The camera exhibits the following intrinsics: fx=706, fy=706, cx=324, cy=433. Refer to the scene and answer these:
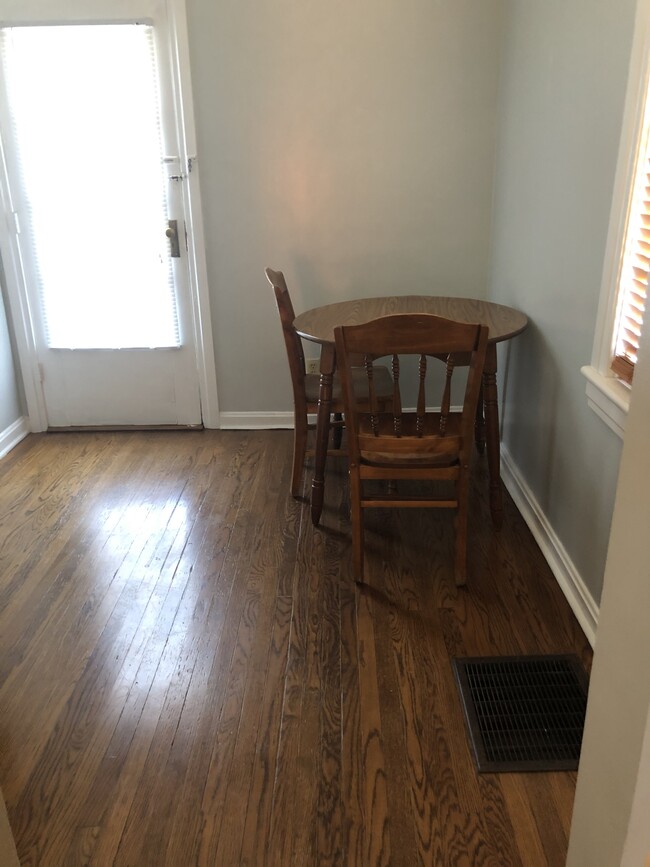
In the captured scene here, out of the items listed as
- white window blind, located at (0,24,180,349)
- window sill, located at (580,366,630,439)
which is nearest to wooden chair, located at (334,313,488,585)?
window sill, located at (580,366,630,439)

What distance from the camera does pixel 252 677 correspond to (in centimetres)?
194

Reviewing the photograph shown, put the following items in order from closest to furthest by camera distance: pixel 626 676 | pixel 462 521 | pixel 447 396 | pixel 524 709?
pixel 626 676 → pixel 524 709 → pixel 447 396 → pixel 462 521

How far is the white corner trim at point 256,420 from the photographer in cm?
370

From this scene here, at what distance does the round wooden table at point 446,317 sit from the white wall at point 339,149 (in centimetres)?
53

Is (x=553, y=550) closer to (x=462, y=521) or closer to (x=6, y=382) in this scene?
(x=462, y=521)

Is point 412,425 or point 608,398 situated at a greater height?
point 608,398

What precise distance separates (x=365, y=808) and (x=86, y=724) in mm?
745

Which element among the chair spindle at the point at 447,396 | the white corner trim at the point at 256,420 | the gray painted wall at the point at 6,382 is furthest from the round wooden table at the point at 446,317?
the gray painted wall at the point at 6,382

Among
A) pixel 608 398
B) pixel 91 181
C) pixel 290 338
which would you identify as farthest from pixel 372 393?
pixel 91 181

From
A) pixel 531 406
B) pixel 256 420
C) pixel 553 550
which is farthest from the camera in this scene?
pixel 256 420

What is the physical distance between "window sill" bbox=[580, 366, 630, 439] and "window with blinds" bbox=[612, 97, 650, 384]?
34mm

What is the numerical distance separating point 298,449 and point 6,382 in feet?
5.48

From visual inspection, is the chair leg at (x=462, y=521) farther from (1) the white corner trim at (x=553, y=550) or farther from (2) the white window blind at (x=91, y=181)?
(2) the white window blind at (x=91, y=181)

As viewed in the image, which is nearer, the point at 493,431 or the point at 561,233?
the point at 561,233
